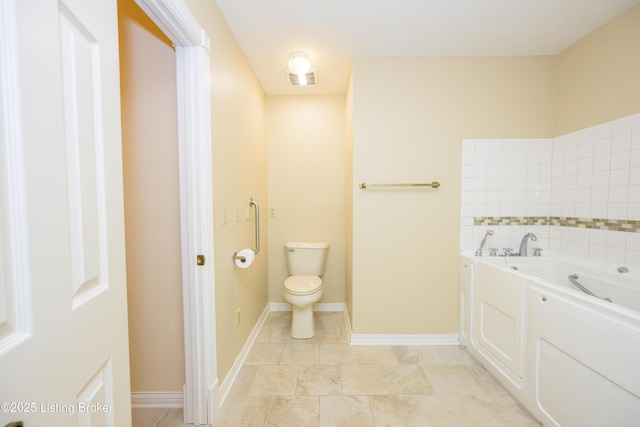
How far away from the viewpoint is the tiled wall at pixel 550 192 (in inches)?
67.3

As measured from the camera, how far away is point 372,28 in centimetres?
177

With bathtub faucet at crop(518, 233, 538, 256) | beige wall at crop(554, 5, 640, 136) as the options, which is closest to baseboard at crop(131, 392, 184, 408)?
bathtub faucet at crop(518, 233, 538, 256)

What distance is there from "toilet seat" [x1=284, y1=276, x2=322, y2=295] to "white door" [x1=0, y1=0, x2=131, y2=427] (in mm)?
1534

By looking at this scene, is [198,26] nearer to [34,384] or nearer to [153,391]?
[34,384]

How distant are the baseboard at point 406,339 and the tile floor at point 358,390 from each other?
4 centimetres

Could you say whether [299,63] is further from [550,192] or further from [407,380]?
[407,380]

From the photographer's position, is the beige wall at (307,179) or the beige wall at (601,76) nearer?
the beige wall at (601,76)

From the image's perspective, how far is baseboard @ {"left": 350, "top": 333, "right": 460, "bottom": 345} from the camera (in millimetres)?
2189

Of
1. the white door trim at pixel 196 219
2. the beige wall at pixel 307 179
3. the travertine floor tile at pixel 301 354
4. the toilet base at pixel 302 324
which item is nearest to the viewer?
the white door trim at pixel 196 219

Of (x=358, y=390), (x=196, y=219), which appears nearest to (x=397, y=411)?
(x=358, y=390)

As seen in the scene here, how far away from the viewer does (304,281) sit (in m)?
2.41

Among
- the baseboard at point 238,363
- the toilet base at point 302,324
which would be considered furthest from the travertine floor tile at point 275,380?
the toilet base at point 302,324

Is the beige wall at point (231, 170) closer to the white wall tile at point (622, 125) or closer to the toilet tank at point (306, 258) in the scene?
the toilet tank at point (306, 258)

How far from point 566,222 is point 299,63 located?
2.41 meters
